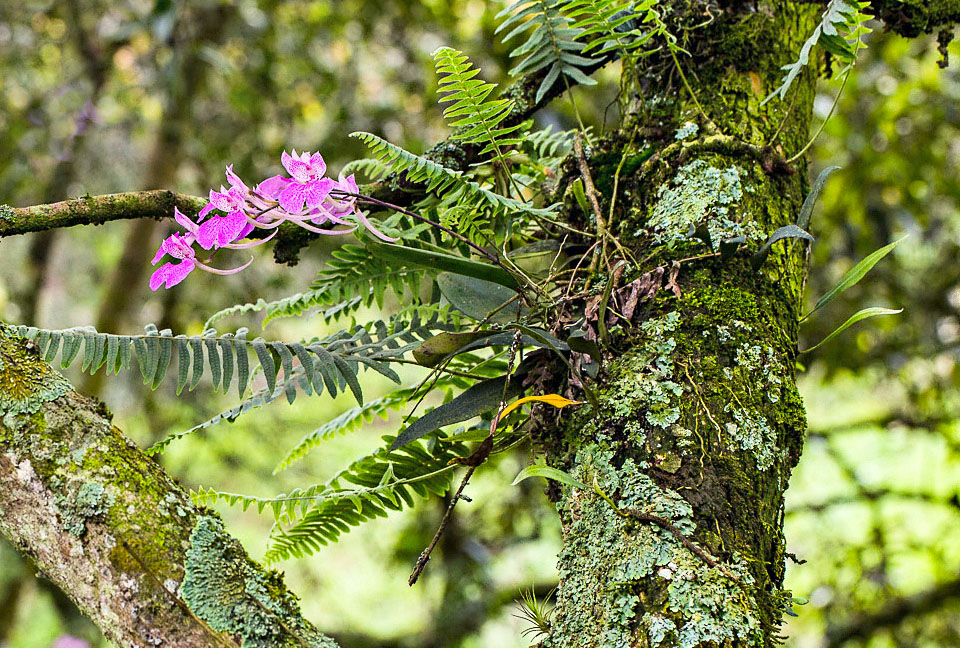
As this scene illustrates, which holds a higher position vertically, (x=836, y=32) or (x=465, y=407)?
(x=836, y=32)

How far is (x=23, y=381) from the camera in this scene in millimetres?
732

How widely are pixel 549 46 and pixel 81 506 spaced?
0.78 metres

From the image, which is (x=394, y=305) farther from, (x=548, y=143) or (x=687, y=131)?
(x=687, y=131)

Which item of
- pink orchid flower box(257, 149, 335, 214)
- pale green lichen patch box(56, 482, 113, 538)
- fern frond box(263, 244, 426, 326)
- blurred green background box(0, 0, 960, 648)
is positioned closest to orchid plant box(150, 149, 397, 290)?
pink orchid flower box(257, 149, 335, 214)

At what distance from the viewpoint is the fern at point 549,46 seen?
1.00 metres

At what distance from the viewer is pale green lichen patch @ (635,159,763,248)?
89cm

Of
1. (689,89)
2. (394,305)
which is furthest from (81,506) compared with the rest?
(394,305)

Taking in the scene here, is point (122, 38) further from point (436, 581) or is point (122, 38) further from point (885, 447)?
point (885, 447)

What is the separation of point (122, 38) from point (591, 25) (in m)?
2.38

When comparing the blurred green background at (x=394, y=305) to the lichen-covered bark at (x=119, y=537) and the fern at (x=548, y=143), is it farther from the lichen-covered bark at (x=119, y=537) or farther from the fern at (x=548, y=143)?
the lichen-covered bark at (x=119, y=537)

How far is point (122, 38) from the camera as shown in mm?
2746

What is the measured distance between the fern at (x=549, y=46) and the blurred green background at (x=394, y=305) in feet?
4.49

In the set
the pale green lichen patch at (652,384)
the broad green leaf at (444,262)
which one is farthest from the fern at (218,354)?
the pale green lichen patch at (652,384)

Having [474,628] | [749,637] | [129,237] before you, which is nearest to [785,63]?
[749,637]
